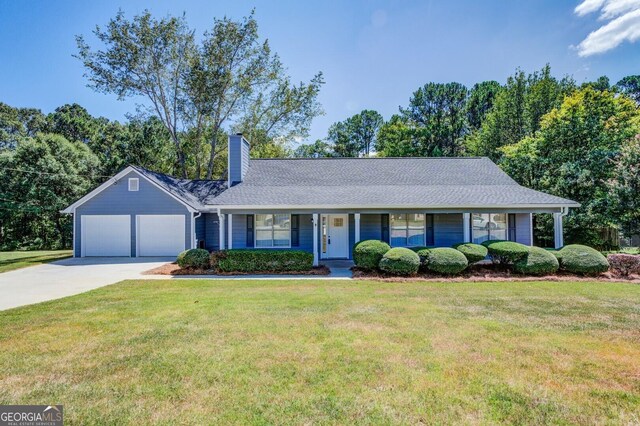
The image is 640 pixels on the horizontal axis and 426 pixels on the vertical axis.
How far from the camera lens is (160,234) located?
16.2 m

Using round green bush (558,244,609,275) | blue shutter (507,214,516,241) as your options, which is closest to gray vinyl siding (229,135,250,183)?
blue shutter (507,214,516,241)

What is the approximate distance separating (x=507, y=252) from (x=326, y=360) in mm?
9282

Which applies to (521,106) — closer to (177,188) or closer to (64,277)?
(177,188)

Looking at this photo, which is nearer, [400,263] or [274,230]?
[400,263]

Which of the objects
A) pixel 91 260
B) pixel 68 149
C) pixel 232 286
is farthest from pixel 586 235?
pixel 68 149

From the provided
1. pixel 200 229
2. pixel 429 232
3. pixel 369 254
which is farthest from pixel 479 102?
pixel 200 229

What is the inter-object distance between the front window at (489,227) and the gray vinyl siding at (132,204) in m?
13.5

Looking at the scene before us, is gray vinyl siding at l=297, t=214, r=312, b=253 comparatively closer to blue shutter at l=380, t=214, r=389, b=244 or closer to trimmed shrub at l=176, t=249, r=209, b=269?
blue shutter at l=380, t=214, r=389, b=244

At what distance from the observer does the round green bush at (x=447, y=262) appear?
10586mm

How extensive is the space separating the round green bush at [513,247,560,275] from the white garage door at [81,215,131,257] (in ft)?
56.6

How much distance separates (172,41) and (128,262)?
53.5 feet

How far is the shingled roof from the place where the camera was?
12.8 m

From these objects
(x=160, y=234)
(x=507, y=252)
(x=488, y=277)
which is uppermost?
(x=160, y=234)

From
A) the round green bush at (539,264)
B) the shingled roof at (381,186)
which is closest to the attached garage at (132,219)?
the shingled roof at (381,186)
